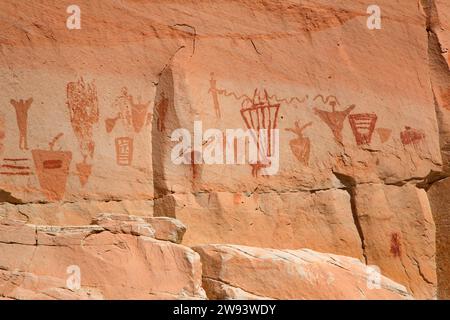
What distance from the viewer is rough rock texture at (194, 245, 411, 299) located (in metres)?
5.57

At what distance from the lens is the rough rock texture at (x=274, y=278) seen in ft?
18.3

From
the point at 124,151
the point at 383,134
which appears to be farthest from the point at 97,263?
the point at 383,134

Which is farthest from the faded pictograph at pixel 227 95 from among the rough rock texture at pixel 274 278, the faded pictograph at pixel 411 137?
the rough rock texture at pixel 274 278

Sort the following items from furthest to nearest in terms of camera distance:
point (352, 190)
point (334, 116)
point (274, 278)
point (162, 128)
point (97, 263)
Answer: point (334, 116)
point (352, 190)
point (162, 128)
point (274, 278)
point (97, 263)

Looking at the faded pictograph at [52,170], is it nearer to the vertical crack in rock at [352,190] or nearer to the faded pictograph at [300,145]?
the faded pictograph at [300,145]

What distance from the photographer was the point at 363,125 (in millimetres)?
6902

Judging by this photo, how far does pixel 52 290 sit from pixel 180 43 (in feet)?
8.19

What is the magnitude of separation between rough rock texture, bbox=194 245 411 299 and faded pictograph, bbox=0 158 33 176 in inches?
63.3

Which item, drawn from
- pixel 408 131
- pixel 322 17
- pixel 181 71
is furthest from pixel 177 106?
pixel 408 131

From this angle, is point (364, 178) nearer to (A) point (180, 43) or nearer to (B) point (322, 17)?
(B) point (322, 17)

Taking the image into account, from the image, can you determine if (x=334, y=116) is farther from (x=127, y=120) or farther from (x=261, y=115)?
(x=127, y=120)

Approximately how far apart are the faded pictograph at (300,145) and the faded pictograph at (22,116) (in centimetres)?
212

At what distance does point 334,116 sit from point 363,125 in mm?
255

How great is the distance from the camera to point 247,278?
5586 mm
